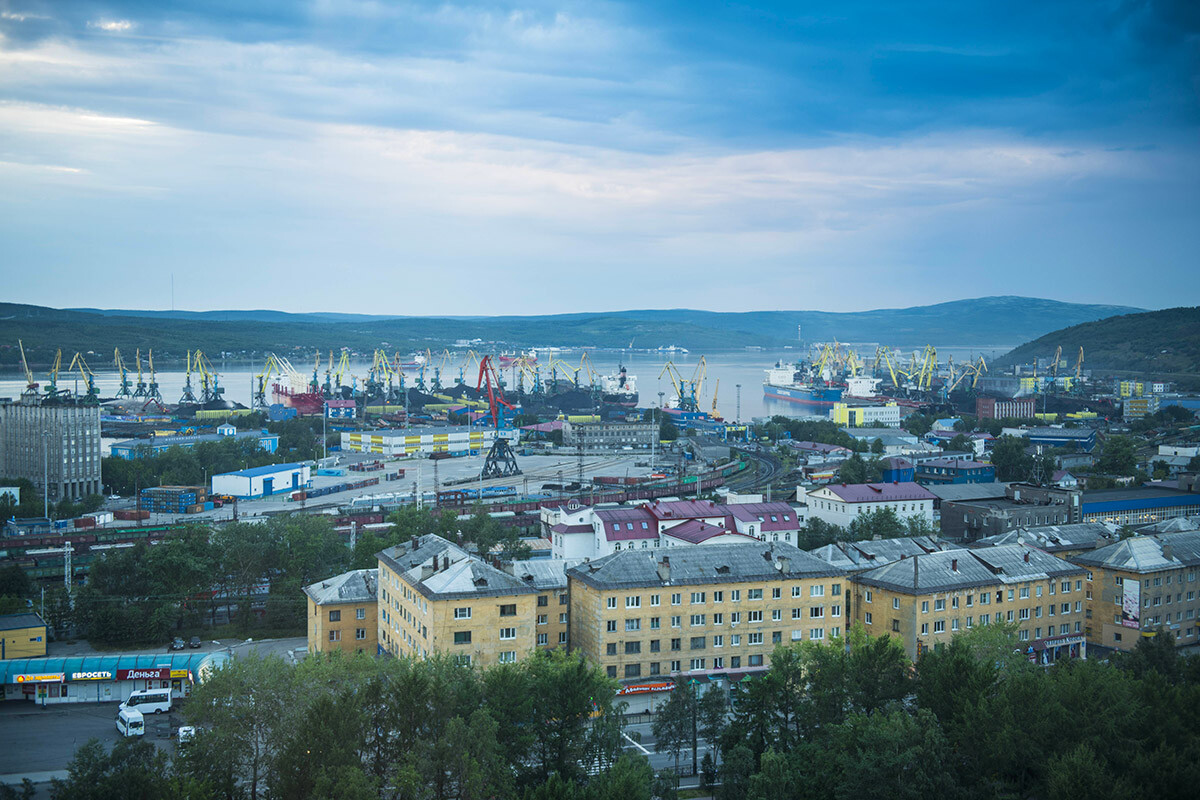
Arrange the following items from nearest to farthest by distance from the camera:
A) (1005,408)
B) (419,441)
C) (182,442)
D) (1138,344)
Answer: (182,442)
(419,441)
(1005,408)
(1138,344)

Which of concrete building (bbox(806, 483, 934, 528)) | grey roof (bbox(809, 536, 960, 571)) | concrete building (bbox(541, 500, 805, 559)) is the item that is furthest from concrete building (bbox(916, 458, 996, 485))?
grey roof (bbox(809, 536, 960, 571))

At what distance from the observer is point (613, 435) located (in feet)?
124

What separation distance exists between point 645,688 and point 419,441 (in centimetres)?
2564

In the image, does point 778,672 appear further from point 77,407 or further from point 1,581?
point 77,407

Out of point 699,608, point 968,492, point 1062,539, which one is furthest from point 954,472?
point 699,608

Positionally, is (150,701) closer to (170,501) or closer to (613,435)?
(170,501)

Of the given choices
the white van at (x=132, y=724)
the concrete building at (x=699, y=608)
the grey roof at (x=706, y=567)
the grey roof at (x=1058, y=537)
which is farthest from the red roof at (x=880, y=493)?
the white van at (x=132, y=724)

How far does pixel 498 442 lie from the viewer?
29.8 meters

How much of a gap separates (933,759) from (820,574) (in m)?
3.92

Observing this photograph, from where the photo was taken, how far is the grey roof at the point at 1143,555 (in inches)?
496

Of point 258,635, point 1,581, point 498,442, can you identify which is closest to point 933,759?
point 258,635

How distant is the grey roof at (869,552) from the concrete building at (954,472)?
42.7 ft

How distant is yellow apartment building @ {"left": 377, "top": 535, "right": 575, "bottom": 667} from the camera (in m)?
9.80

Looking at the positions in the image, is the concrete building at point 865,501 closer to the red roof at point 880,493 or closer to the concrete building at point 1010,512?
the red roof at point 880,493
